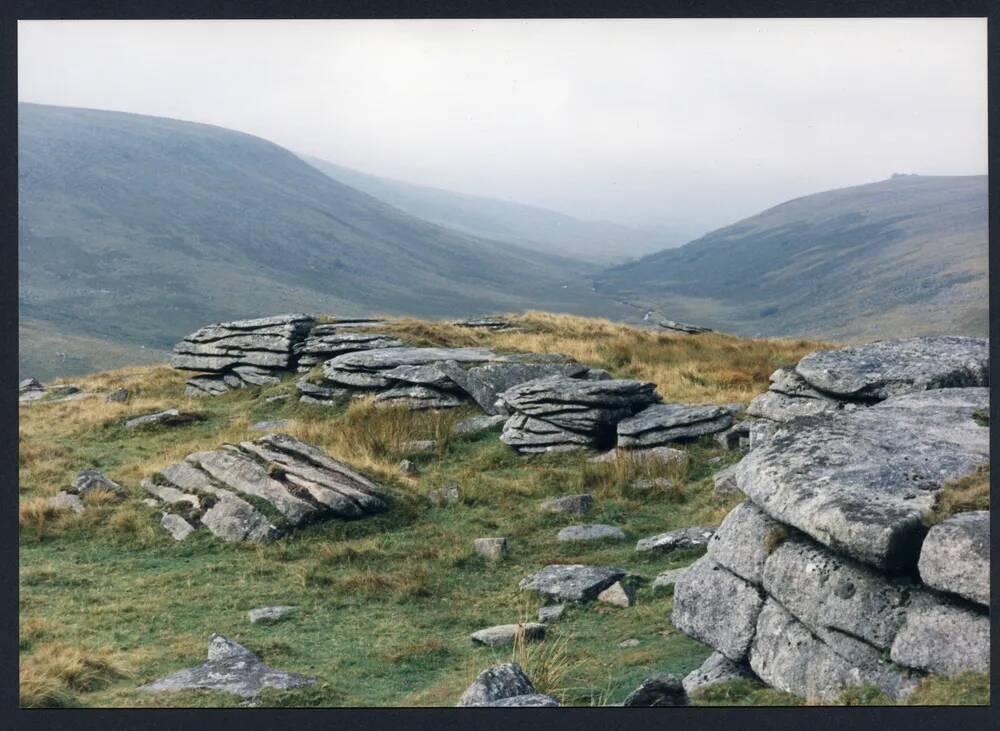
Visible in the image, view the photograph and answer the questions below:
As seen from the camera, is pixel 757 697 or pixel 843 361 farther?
pixel 843 361

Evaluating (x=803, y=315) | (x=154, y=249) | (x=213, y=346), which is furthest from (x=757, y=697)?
(x=154, y=249)

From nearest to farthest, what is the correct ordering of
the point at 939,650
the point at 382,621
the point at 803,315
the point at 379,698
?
A: the point at 939,650 → the point at 379,698 → the point at 382,621 → the point at 803,315

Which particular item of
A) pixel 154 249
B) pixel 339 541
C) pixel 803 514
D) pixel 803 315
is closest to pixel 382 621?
pixel 339 541

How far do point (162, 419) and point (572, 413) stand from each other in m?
12.1

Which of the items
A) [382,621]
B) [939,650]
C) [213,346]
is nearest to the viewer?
[939,650]

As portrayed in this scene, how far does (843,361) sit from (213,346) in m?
22.0

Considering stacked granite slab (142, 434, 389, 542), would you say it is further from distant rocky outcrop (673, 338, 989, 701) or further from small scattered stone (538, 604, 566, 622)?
distant rocky outcrop (673, 338, 989, 701)

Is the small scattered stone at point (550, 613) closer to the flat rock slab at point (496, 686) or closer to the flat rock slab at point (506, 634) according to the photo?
the flat rock slab at point (506, 634)

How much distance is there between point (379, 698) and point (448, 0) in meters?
8.48

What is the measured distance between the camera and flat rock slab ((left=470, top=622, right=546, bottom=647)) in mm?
12039

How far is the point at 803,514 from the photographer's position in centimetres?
988

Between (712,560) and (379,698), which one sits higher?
(712,560)

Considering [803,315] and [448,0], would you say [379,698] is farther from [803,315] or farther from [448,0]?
[803,315]

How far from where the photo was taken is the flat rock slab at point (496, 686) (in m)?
9.52
